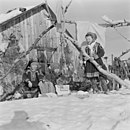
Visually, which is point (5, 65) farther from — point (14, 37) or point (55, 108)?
point (55, 108)

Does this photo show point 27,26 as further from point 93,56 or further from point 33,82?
point 93,56

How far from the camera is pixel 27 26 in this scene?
796 centimetres

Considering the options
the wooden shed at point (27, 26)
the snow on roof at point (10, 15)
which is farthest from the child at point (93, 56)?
the snow on roof at point (10, 15)

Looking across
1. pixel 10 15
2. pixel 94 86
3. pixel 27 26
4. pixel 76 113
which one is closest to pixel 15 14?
pixel 10 15

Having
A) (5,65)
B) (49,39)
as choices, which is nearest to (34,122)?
(5,65)

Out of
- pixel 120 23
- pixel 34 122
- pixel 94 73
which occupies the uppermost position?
pixel 120 23

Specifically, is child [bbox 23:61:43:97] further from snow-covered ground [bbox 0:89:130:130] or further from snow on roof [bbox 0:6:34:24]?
snow on roof [bbox 0:6:34:24]

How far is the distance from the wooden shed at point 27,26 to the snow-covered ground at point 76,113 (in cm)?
361

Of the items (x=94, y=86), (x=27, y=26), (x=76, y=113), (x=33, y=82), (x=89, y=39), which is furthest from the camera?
(x=27, y=26)

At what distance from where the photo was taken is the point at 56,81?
6.85 meters

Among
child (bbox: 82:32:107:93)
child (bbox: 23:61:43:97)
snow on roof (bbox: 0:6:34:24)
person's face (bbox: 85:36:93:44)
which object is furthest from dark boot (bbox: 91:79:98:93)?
snow on roof (bbox: 0:6:34:24)

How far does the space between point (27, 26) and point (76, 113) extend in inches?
202

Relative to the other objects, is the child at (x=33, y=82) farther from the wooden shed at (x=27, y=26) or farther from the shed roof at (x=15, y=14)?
the shed roof at (x=15, y=14)

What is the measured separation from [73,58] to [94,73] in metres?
3.49
